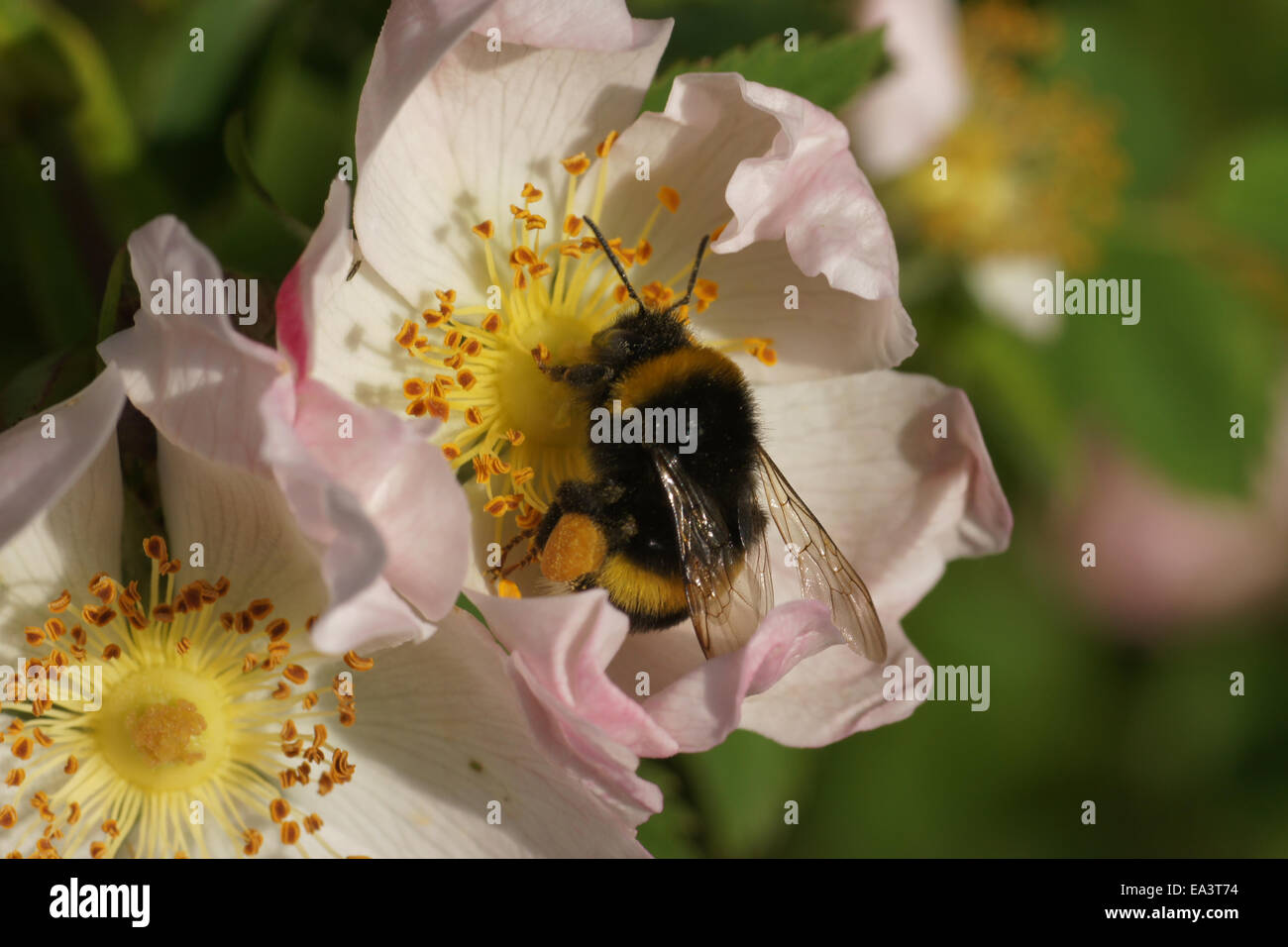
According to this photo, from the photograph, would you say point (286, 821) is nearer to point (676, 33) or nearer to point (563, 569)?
point (563, 569)

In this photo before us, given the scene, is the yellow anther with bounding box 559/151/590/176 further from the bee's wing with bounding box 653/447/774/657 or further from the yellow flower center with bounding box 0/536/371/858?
the yellow flower center with bounding box 0/536/371/858

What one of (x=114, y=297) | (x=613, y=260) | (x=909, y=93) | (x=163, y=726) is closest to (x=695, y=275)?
(x=613, y=260)

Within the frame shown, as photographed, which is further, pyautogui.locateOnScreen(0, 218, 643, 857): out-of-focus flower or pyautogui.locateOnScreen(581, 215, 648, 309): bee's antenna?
pyautogui.locateOnScreen(581, 215, 648, 309): bee's antenna

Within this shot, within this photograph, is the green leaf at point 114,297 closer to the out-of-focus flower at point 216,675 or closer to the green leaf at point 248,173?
the out-of-focus flower at point 216,675

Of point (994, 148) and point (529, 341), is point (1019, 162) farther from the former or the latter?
point (529, 341)

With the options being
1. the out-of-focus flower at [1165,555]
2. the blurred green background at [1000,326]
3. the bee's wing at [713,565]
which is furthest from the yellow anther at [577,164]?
the out-of-focus flower at [1165,555]

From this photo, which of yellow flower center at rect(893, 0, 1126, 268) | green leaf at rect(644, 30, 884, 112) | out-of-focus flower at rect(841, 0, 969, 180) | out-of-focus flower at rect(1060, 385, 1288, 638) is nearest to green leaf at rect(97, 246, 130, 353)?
green leaf at rect(644, 30, 884, 112)

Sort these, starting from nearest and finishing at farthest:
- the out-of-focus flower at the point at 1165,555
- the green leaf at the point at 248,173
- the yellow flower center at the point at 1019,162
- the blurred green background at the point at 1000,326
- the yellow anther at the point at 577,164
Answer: the green leaf at the point at 248,173
the yellow anther at the point at 577,164
the blurred green background at the point at 1000,326
the yellow flower center at the point at 1019,162
the out-of-focus flower at the point at 1165,555
